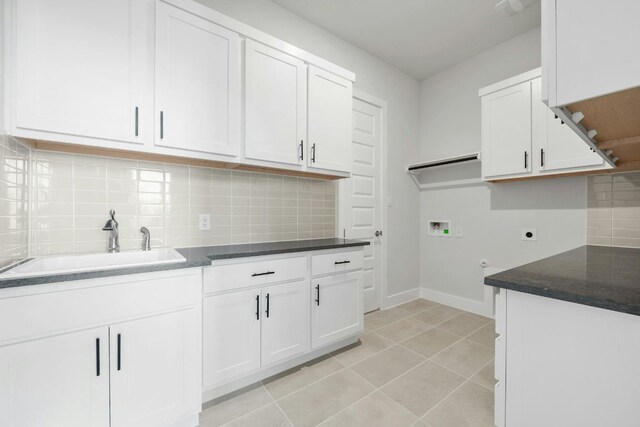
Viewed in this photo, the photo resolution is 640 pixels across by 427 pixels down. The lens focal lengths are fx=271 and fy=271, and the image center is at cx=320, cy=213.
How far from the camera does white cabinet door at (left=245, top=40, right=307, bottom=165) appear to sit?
1.92 metres

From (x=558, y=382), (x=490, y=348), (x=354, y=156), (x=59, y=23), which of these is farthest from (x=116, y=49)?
(x=490, y=348)

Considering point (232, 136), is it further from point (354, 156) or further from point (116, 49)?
point (354, 156)

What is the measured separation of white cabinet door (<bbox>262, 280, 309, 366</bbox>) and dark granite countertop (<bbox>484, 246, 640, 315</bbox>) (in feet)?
4.07

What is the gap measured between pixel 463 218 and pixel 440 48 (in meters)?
1.99

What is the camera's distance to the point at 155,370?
1.31m

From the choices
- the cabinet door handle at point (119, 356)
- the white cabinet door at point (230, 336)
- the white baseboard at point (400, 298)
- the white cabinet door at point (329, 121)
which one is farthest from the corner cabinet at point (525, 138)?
the cabinet door handle at point (119, 356)

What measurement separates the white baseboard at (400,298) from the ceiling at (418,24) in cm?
293

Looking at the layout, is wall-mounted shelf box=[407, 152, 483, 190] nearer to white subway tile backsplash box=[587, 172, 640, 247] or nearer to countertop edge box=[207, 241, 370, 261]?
white subway tile backsplash box=[587, 172, 640, 247]

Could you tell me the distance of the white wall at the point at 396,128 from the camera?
112 inches

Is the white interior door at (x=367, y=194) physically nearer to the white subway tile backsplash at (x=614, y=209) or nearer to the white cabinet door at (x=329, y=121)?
the white cabinet door at (x=329, y=121)

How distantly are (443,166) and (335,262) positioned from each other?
2.03 metres

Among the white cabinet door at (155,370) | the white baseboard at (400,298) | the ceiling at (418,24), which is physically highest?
the ceiling at (418,24)

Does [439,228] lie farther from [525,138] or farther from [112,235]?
[112,235]

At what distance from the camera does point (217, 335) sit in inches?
62.9
